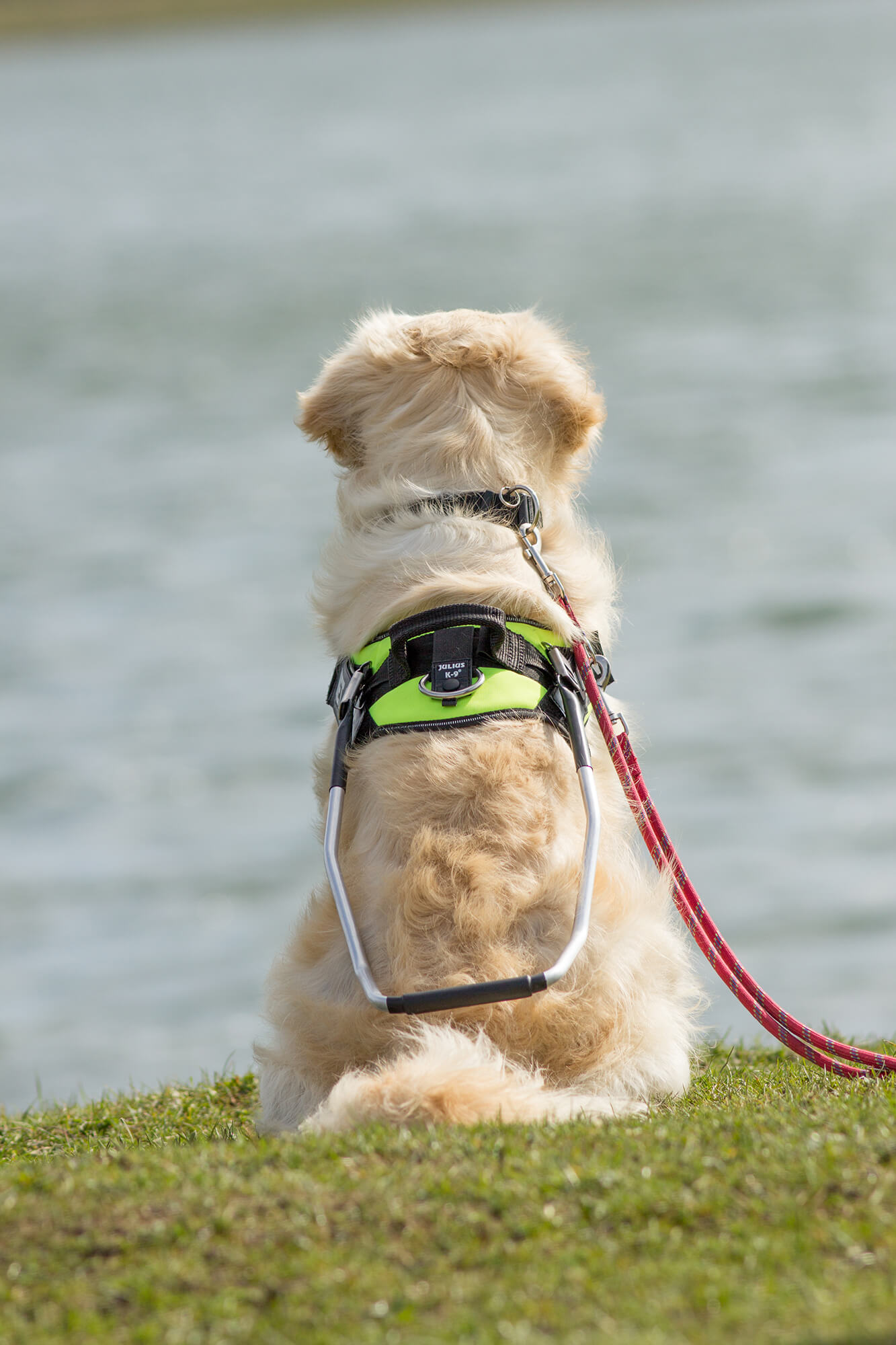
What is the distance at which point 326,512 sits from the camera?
2098cm

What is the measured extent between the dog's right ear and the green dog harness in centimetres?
82

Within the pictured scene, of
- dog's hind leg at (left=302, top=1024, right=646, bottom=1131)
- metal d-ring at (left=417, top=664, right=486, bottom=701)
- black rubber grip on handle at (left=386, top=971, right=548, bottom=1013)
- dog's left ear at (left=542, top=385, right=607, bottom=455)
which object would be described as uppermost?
dog's left ear at (left=542, top=385, right=607, bottom=455)

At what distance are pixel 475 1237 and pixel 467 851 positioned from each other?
109cm

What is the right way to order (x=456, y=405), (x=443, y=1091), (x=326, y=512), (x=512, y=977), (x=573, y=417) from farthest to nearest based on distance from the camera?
(x=326, y=512) < (x=573, y=417) < (x=456, y=405) < (x=512, y=977) < (x=443, y=1091)

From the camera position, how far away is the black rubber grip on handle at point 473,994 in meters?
3.43

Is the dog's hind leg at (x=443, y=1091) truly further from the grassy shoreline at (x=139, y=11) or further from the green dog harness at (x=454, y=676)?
the grassy shoreline at (x=139, y=11)

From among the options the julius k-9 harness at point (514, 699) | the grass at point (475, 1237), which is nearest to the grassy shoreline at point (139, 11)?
the julius k-9 harness at point (514, 699)

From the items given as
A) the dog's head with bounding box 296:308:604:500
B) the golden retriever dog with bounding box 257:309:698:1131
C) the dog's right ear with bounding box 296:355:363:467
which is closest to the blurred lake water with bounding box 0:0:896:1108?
the golden retriever dog with bounding box 257:309:698:1131

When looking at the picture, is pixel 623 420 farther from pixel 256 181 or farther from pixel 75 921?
pixel 256 181

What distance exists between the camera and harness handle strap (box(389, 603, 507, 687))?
4039 mm

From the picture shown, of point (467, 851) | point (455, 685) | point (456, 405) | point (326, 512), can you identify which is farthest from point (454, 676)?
point (326, 512)

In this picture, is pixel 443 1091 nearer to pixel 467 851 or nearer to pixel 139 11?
pixel 467 851

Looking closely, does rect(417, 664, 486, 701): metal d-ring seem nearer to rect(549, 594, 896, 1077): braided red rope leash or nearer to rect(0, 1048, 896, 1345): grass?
rect(549, 594, 896, 1077): braided red rope leash

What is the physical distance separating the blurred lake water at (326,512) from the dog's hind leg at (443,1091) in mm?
2911
